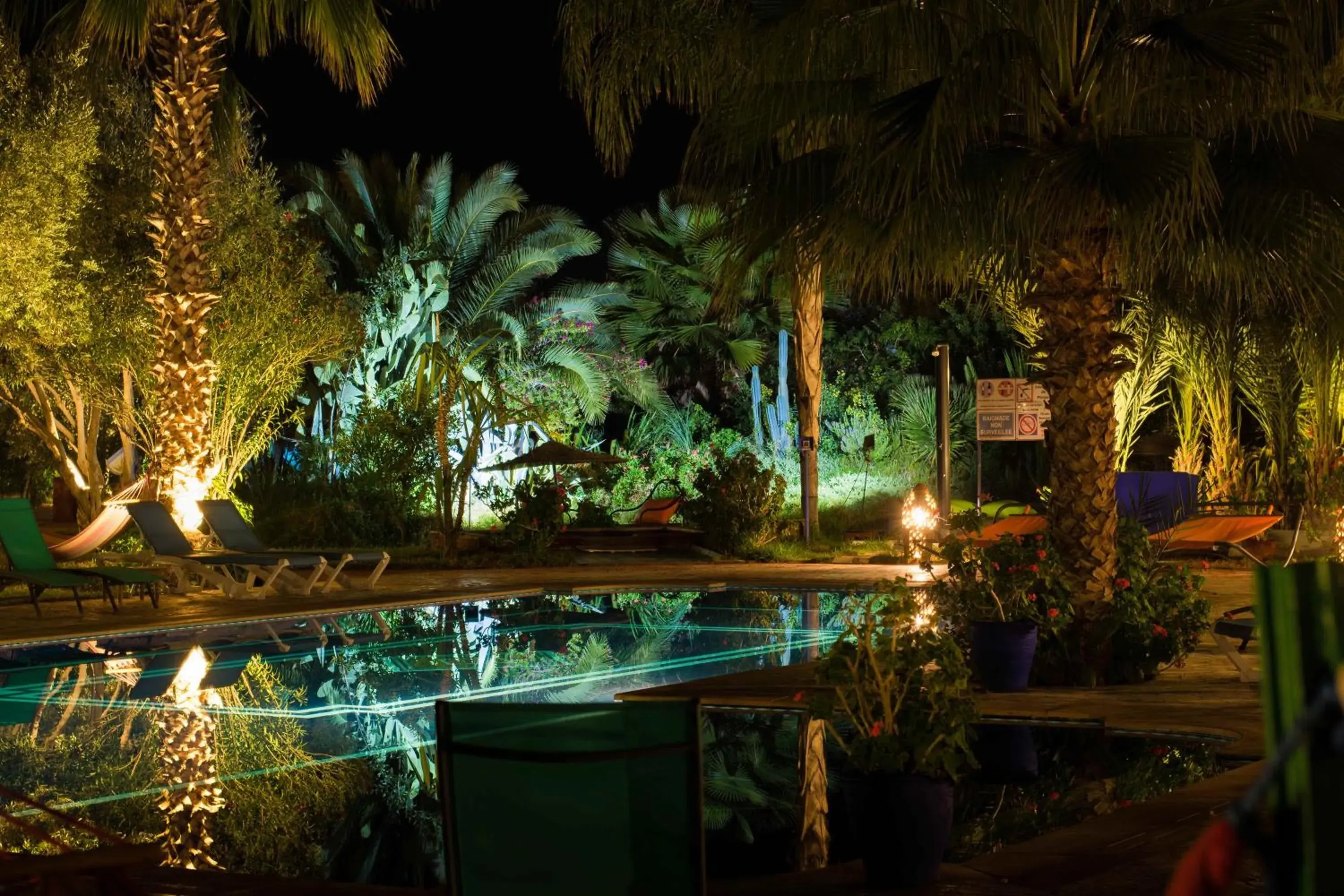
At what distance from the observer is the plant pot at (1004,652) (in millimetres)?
8375

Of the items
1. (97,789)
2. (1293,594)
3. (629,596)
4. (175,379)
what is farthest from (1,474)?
(1293,594)

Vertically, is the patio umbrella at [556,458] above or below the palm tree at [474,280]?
below

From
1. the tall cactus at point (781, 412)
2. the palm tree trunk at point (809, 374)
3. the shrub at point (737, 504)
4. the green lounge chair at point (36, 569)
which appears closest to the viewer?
the green lounge chair at point (36, 569)

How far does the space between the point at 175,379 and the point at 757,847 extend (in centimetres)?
1243

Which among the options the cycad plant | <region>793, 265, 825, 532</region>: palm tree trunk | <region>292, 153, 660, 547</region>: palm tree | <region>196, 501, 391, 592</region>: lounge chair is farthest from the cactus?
<region>196, 501, 391, 592</region>: lounge chair

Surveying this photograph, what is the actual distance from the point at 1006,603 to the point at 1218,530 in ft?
19.6

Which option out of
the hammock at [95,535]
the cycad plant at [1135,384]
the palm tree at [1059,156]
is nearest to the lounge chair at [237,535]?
the hammock at [95,535]

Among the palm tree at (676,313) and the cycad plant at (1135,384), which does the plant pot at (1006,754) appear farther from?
the palm tree at (676,313)

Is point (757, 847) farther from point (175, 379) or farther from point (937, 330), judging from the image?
point (937, 330)

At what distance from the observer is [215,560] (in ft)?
46.8

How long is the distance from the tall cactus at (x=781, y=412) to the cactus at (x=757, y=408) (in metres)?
0.23

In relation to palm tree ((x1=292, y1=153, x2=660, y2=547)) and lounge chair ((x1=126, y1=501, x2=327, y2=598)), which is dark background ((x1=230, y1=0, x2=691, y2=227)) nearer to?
palm tree ((x1=292, y1=153, x2=660, y2=547))

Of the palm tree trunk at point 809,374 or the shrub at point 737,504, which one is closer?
the shrub at point 737,504

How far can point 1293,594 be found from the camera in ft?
6.37
